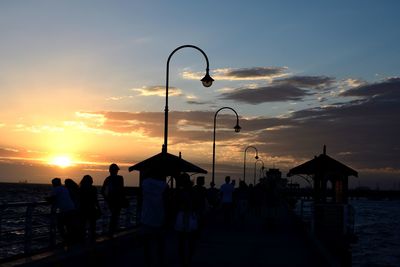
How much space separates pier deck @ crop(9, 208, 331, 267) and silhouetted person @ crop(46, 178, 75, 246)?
71cm

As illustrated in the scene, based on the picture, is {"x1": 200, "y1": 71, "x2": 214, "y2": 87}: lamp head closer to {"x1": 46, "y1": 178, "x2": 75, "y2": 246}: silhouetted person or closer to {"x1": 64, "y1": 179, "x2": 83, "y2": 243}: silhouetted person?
{"x1": 64, "y1": 179, "x2": 83, "y2": 243}: silhouetted person

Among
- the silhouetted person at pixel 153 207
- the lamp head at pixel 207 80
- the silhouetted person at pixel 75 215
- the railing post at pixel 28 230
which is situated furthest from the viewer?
the lamp head at pixel 207 80

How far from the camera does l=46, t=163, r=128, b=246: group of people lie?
1448 centimetres

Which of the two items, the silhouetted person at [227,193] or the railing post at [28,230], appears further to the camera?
the silhouetted person at [227,193]

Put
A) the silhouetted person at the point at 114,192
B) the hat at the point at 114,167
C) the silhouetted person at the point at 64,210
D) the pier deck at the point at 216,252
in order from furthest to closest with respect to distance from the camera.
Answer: the silhouetted person at the point at 114,192, the hat at the point at 114,167, the silhouetted person at the point at 64,210, the pier deck at the point at 216,252

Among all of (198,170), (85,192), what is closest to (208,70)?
(198,170)

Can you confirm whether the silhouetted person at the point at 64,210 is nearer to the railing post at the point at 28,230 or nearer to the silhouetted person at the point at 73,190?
the silhouetted person at the point at 73,190

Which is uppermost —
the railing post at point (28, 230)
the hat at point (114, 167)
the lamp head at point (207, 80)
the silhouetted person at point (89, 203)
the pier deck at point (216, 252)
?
the lamp head at point (207, 80)

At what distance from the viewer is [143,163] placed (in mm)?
21750

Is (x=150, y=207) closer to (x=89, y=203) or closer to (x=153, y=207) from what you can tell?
(x=153, y=207)

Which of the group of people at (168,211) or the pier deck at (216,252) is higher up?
the group of people at (168,211)

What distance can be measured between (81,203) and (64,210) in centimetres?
130

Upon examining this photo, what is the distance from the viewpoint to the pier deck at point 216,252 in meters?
12.6

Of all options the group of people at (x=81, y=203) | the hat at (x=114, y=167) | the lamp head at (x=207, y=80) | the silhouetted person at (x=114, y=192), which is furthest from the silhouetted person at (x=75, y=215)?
the lamp head at (x=207, y=80)
